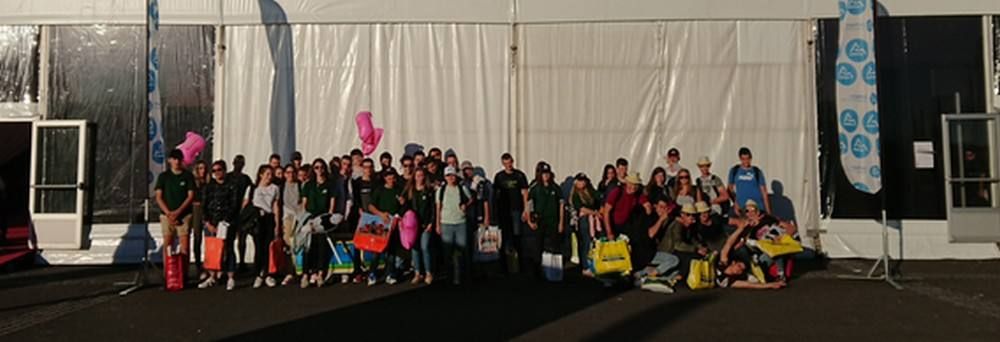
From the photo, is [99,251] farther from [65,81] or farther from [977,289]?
[977,289]

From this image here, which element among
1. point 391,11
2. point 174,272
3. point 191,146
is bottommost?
point 174,272

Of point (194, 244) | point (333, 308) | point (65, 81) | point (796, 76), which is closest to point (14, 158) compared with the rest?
point (65, 81)

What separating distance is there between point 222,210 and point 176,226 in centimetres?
68

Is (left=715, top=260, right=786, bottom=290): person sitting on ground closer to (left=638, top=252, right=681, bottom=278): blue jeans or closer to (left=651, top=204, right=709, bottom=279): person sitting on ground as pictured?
(left=651, top=204, right=709, bottom=279): person sitting on ground

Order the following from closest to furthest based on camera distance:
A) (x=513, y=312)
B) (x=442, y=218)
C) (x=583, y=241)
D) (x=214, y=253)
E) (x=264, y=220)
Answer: (x=513, y=312)
(x=214, y=253)
(x=442, y=218)
(x=264, y=220)
(x=583, y=241)

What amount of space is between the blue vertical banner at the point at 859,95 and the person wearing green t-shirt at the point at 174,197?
8179 mm

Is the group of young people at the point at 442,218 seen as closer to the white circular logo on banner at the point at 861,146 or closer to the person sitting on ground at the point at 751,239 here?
the person sitting on ground at the point at 751,239

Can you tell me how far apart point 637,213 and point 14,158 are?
50.0 ft

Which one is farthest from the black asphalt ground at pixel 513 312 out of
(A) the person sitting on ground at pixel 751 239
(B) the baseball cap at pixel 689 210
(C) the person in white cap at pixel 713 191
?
(C) the person in white cap at pixel 713 191

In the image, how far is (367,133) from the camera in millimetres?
11914

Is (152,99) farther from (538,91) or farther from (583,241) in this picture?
(583,241)

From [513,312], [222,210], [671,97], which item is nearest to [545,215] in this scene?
[513,312]

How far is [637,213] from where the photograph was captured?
9297mm

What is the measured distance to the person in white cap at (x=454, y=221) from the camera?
9234 millimetres
